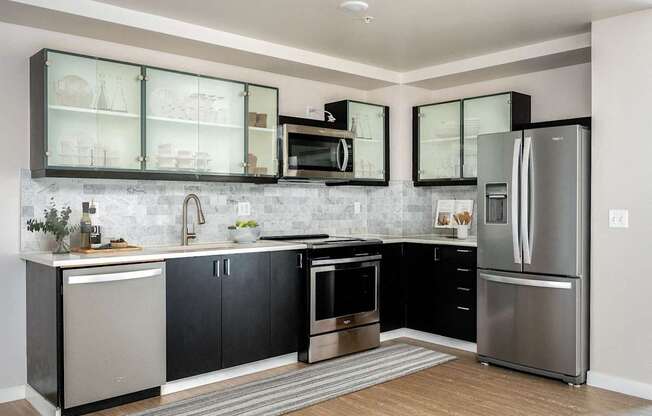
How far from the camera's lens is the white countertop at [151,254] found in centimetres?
325

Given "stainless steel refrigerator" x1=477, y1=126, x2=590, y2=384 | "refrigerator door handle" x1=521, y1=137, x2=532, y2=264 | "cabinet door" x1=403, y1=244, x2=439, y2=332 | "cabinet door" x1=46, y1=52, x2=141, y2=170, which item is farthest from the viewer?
"cabinet door" x1=403, y1=244, x2=439, y2=332

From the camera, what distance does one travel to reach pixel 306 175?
15.5ft

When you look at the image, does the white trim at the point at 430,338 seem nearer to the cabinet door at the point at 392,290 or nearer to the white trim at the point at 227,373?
the cabinet door at the point at 392,290

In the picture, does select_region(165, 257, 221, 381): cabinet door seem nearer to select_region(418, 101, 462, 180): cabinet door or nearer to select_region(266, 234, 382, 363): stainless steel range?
select_region(266, 234, 382, 363): stainless steel range

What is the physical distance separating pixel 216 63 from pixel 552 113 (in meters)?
2.89

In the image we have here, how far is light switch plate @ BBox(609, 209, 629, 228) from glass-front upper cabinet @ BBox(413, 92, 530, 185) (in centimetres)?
131

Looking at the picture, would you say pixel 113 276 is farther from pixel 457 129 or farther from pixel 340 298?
pixel 457 129

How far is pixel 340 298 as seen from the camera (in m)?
4.61

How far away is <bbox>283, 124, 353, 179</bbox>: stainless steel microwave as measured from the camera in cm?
464

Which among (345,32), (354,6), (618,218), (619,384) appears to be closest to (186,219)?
(345,32)

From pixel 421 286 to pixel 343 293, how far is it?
0.85m

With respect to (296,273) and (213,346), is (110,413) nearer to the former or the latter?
(213,346)

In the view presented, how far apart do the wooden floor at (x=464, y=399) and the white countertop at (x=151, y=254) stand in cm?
92

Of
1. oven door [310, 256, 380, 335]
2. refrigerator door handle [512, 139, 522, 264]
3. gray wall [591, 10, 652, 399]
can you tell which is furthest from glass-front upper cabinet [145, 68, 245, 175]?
gray wall [591, 10, 652, 399]
